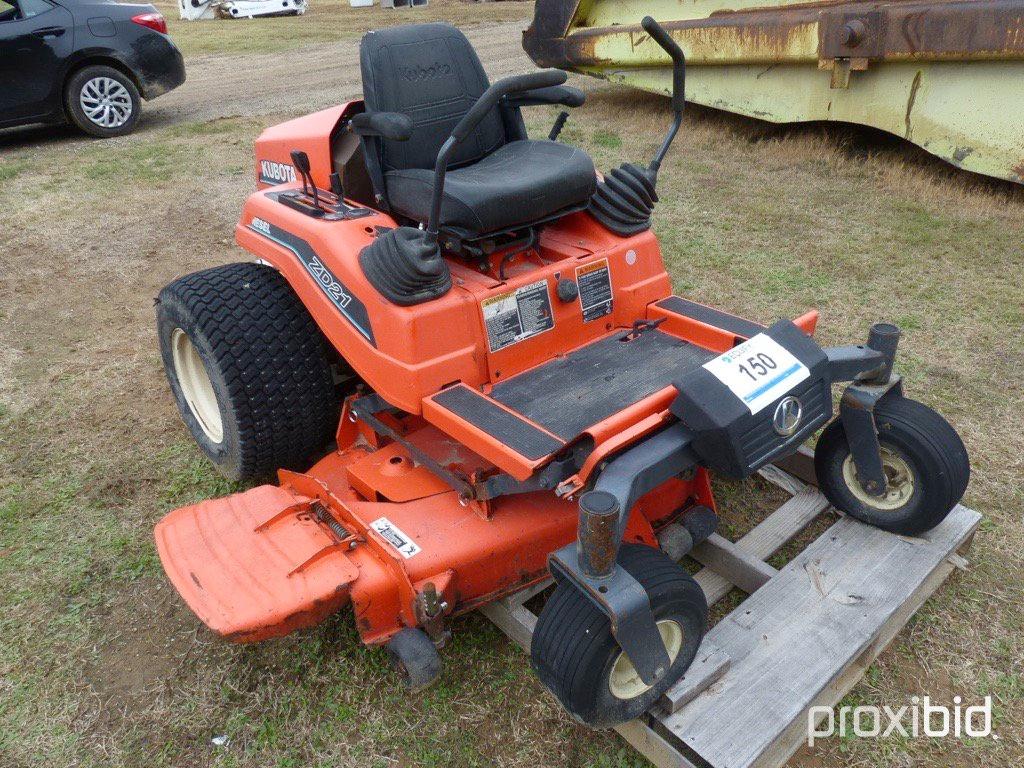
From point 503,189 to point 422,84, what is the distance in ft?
1.99

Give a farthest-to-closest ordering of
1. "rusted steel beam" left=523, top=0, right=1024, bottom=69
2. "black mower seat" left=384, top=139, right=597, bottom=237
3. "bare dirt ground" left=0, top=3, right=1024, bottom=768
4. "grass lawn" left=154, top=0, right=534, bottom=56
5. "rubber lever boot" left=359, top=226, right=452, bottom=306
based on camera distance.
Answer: "grass lawn" left=154, top=0, right=534, bottom=56 < "rusted steel beam" left=523, top=0, right=1024, bottom=69 < "black mower seat" left=384, top=139, right=597, bottom=237 < "rubber lever boot" left=359, top=226, right=452, bottom=306 < "bare dirt ground" left=0, top=3, right=1024, bottom=768

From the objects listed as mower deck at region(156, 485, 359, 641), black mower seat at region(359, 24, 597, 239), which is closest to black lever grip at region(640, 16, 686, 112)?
black mower seat at region(359, 24, 597, 239)

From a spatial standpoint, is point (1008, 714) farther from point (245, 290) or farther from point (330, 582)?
point (245, 290)

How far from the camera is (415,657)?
1997 millimetres

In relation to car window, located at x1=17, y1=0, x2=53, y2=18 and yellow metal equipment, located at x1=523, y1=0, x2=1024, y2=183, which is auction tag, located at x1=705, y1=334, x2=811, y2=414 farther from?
car window, located at x1=17, y1=0, x2=53, y2=18

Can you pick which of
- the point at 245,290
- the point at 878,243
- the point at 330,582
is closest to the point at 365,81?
the point at 245,290

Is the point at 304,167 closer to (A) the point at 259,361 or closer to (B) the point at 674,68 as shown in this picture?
(A) the point at 259,361

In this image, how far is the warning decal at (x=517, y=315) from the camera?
2411mm

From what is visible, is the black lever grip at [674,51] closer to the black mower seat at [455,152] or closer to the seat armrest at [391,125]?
the black mower seat at [455,152]

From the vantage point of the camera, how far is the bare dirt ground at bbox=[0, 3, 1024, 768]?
6.86 feet

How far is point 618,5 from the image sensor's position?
21.8ft

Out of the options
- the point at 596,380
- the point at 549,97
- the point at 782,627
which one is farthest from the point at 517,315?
the point at 782,627

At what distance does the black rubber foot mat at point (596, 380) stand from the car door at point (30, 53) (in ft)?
19.5

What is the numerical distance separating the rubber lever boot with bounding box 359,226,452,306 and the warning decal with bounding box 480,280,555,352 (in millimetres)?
170
